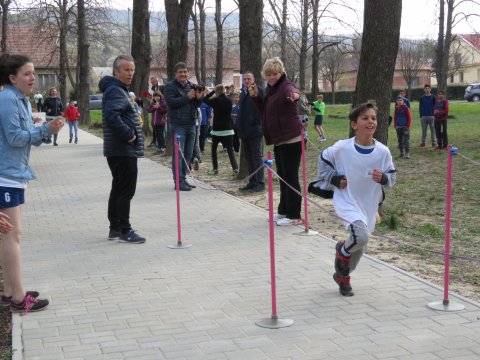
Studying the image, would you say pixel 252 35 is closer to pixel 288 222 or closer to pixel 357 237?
pixel 288 222

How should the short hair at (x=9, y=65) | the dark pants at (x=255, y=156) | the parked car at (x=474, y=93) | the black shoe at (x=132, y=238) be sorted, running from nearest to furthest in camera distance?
the short hair at (x=9, y=65)
the black shoe at (x=132, y=238)
the dark pants at (x=255, y=156)
the parked car at (x=474, y=93)

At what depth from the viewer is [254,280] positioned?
6660 millimetres

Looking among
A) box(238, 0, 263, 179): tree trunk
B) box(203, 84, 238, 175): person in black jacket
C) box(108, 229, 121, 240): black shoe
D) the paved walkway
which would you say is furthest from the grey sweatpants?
box(203, 84, 238, 175): person in black jacket

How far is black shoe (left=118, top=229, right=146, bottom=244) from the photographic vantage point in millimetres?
8409

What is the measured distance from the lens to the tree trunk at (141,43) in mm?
23758

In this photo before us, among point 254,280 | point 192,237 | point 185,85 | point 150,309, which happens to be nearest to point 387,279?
point 254,280

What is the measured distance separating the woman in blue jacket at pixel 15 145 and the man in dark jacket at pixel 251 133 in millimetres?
6405

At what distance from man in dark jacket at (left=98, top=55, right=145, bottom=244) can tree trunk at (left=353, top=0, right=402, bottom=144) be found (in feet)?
10.8

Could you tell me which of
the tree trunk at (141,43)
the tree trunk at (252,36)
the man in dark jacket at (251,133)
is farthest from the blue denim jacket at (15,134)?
the tree trunk at (141,43)

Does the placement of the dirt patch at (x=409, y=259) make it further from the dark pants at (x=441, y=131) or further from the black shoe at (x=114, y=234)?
the dark pants at (x=441, y=131)

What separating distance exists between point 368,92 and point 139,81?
1679 centimetres

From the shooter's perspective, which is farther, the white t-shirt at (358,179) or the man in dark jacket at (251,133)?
the man in dark jacket at (251,133)

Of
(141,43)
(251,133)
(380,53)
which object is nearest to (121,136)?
(380,53)

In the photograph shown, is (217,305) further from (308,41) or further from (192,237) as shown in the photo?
(308,41)
